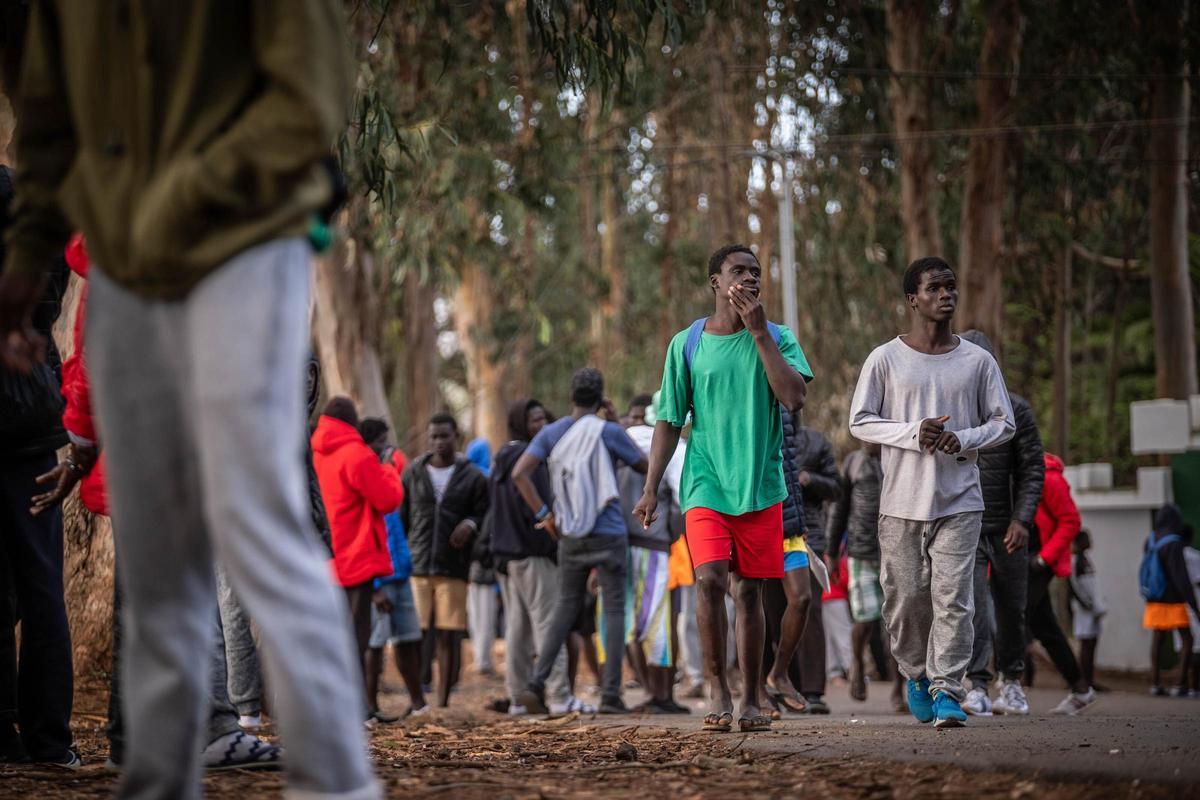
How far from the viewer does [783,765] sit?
497cm

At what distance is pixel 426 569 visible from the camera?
452 inches

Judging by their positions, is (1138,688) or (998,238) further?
(998,238)

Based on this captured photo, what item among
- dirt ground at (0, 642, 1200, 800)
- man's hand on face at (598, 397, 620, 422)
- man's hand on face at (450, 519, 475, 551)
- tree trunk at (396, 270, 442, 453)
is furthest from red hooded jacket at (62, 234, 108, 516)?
tree trunk at (396, 270, 442, 453)

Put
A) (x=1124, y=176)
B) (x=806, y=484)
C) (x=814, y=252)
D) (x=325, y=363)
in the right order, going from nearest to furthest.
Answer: (x=806, y=484), (x=325, y=363), (x=1124, y=176), (x=814, y=252)

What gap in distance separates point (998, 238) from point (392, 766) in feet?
49.0

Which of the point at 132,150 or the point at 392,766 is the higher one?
the point at 132,150

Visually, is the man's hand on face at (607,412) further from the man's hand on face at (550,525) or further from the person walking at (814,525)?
the person walking at (814,525)

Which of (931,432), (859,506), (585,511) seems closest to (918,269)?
(931,432)

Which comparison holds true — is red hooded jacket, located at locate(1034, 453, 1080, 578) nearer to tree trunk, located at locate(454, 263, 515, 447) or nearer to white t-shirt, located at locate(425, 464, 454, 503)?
white t-shirt, located at locate(425, 464, 454, 503)

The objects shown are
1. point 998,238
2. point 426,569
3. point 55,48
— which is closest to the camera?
point 55,48

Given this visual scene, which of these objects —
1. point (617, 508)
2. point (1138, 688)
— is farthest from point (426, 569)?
point (1138, 688)

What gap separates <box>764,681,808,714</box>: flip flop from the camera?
9.26m

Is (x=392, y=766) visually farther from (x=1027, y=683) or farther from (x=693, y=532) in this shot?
(x=1027, y=683)

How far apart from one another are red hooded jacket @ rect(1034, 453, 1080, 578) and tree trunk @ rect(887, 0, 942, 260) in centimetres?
881
